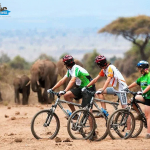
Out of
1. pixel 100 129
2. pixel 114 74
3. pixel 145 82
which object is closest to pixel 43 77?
pixel 100 129

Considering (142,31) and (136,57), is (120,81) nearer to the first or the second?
(142,31)

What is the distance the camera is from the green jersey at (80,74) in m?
11.1

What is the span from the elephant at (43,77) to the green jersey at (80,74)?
12701 mm

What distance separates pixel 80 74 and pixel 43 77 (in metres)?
14.1

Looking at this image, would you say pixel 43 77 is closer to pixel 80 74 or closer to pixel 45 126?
pixel 80 74

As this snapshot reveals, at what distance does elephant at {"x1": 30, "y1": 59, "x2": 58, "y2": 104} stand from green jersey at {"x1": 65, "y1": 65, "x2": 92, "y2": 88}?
1270cm

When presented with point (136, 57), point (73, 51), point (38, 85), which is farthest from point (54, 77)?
point (73, 51)

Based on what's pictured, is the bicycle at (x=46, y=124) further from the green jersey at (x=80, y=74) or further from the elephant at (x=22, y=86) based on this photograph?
the elephant at (x=22, y=86)

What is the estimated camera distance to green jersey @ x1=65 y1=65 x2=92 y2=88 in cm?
1107

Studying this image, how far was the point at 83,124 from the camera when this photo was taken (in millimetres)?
10797

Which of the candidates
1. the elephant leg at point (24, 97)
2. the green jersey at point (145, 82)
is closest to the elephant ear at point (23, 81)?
the elephant leg at point (24, 97)

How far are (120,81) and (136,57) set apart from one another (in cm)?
4491

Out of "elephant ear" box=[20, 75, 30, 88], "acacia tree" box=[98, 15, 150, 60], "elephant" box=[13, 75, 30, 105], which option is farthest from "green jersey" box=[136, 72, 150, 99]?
"acacia tree" box=[98, 15, 150, 60]

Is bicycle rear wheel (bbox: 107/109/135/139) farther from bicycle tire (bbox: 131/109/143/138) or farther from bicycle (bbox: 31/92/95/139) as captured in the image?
bicycle (bbox: 31/92/95/139)
